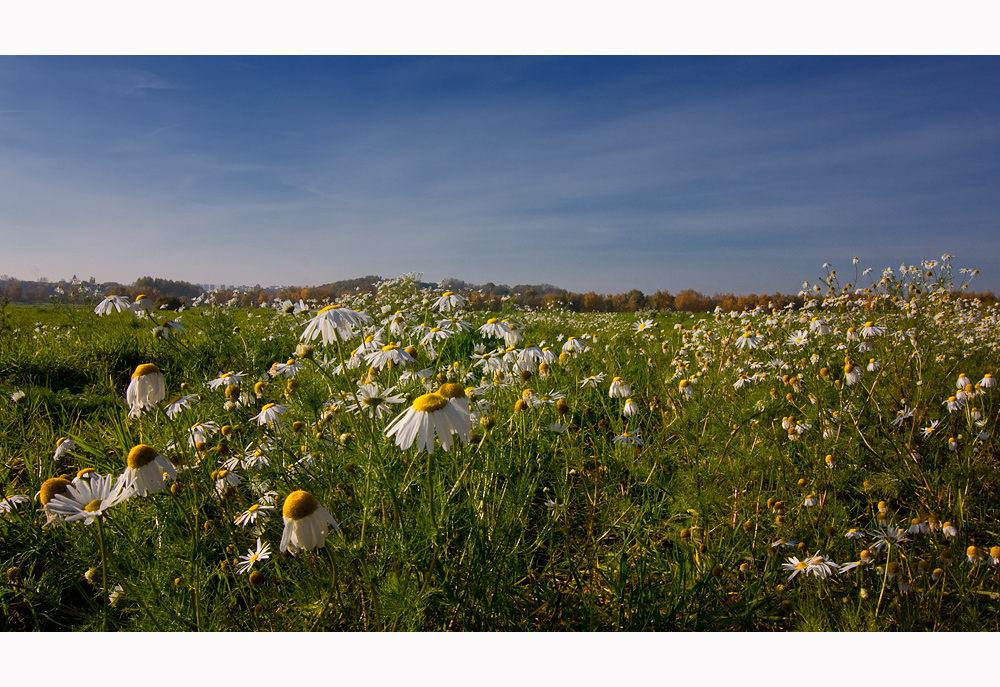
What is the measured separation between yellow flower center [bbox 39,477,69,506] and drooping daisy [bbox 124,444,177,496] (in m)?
0.18

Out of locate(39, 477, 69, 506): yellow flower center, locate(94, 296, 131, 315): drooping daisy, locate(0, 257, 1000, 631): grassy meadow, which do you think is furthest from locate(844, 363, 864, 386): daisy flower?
locate(94, 296, 131, 315): drooping daisy

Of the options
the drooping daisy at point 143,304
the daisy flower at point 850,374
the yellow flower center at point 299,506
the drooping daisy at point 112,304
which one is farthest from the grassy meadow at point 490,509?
the drooping daisy at point 112,304

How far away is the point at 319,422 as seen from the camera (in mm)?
2160

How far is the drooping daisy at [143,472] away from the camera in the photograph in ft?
5.06

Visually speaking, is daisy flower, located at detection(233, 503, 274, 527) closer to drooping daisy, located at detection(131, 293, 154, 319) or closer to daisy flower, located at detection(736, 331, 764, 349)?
drooping daisy, located at detection(131, 293, 154, 319)

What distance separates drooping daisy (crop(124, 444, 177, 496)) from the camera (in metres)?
1.54

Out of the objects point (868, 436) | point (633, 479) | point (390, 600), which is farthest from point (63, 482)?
point (868, 436)

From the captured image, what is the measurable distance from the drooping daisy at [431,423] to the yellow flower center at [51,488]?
104 cm

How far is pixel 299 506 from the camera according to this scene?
48.6 inches

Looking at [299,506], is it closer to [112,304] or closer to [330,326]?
[330,326]

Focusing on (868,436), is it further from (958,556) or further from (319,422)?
(319,422)

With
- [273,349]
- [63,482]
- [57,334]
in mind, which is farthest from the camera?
[57,334]

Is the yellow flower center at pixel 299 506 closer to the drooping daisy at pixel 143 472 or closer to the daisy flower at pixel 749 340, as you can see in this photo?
the drooping daisy at pixel 143 472

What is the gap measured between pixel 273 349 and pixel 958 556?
5.73 m
